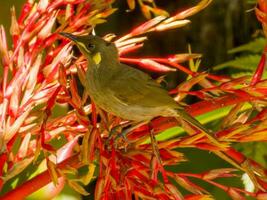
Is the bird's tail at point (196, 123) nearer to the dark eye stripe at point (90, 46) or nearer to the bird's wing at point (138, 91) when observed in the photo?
the bird's wing at point (138, 91)

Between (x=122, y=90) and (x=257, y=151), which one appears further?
(x=257, y=151)

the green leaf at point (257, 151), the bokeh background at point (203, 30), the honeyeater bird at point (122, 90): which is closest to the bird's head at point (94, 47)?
the honeyeater bird at point (122, 90)

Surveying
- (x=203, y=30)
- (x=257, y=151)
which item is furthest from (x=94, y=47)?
(x=203, y=30)

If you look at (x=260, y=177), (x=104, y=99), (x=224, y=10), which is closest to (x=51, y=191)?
(x=104, y=99)

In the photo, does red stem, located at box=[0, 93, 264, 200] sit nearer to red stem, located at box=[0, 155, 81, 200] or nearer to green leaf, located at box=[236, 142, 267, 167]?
red stem, located at box=[0, 155, 81, 200]

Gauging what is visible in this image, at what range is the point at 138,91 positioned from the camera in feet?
3.02

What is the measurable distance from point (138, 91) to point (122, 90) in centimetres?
2

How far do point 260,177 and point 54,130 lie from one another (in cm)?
31

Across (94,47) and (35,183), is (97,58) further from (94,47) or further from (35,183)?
(35,183)

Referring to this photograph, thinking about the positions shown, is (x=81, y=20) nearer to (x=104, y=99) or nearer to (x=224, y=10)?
(x=104, y=99)

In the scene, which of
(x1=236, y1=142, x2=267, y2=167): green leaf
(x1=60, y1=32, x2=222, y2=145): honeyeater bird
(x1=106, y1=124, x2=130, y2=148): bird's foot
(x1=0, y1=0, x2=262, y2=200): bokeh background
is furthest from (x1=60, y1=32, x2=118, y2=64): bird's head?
(x1=0, y1=0, x2=262, y2=200): bokeh background

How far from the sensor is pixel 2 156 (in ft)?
3.07

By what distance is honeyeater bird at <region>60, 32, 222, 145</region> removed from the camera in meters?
0.90

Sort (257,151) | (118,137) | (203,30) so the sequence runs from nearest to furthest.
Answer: (118,137) < (257,151) < (203,30)
